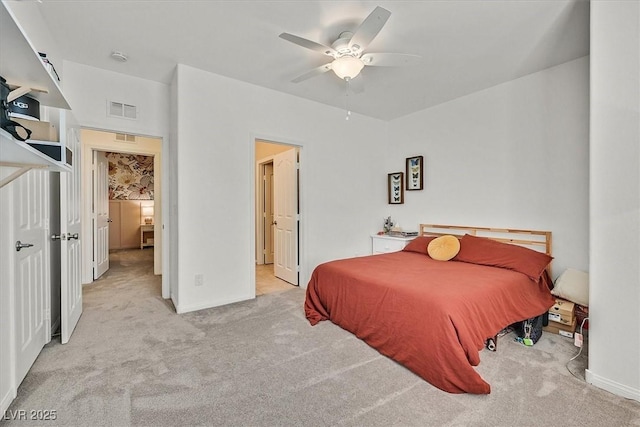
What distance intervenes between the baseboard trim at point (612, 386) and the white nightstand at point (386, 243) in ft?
8.11

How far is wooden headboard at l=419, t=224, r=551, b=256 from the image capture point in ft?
10.5

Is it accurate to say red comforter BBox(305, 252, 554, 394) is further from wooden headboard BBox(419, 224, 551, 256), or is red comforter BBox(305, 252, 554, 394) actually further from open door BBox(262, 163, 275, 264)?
open door BBox(262, 163, 275, 264)

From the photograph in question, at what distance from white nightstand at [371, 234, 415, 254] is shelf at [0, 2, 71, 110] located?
385cm

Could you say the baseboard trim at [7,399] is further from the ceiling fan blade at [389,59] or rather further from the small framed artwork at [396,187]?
the small framed artwork at [396,187]

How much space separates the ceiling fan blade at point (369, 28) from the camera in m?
1.88

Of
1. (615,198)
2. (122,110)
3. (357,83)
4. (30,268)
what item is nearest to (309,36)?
(357,83)

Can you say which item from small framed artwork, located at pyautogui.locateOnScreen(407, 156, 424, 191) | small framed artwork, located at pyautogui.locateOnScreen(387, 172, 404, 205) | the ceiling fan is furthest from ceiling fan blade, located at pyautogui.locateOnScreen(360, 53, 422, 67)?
small framed artwork, located at pyautogui.locateOnScreen(387, 172, 404, 205)

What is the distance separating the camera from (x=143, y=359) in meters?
2.25

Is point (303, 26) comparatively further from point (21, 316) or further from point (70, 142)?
point (21, 316)

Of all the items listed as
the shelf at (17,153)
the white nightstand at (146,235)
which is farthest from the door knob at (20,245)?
the white nightstand at (146,235)

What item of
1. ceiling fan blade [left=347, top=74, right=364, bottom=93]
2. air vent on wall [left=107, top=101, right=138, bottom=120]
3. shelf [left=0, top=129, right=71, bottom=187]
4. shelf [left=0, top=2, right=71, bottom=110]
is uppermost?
ceiling fan blade [left=347, top=74, right=364, bottom=93]

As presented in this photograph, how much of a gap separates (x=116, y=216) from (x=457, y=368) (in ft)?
26.9

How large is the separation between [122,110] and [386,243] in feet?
12.4

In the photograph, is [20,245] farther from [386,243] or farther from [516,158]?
[516,158]
